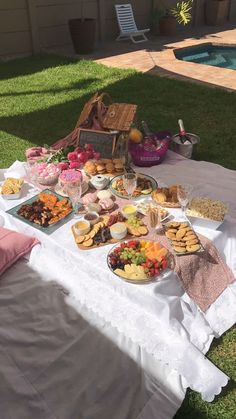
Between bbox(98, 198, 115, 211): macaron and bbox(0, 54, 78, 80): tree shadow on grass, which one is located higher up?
bbox(98, 198, 115, 211): macaron

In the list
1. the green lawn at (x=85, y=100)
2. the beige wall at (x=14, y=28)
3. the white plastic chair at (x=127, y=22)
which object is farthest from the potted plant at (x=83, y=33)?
the white plastic chair at (x=127, y=22)

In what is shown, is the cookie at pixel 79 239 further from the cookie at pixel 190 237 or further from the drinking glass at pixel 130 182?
the cookie at pixel 190 237

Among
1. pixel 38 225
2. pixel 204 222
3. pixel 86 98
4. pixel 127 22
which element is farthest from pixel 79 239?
pixel 127 22

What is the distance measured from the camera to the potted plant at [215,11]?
41.5 ft

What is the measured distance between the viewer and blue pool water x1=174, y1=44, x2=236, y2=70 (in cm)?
1016

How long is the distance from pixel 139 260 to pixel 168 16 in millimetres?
10921

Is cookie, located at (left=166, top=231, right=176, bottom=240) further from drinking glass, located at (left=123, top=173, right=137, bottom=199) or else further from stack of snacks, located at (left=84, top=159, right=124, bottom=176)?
stack of snacks, located at (left=84, top=159, right=124, bottom=176)

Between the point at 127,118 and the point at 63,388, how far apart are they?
2653 mm

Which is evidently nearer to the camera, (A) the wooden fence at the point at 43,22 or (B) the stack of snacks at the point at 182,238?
(B) the stack of snacks at the point at 182,238

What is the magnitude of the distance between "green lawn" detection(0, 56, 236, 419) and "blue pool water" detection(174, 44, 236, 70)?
310 cm

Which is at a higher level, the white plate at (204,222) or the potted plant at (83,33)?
the potted plant at (83,33)

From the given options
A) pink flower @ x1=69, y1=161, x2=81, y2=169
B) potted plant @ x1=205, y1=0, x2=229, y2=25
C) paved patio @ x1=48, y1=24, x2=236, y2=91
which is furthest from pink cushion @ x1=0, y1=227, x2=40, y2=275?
potted plant @ x1=205, y1=0, x2=229, y2=25

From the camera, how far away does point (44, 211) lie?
292 cm

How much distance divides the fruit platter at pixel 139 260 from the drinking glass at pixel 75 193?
575mm
